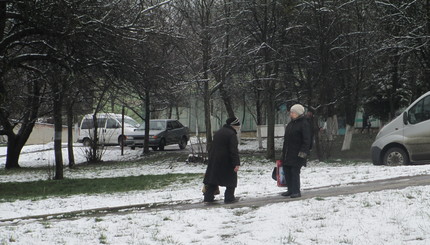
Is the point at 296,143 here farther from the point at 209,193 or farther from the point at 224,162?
the point at 209,193

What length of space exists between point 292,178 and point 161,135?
23997 millimetres

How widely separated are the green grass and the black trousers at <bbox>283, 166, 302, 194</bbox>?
569 centimetres

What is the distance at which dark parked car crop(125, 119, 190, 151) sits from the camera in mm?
34750

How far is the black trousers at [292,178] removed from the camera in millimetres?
11232

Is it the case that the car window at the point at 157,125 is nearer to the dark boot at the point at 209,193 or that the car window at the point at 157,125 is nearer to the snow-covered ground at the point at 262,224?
the snow-covered ground at the point at 262,224

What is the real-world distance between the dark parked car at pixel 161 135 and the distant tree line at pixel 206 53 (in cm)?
371

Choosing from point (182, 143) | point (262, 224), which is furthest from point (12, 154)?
point (262, 224)

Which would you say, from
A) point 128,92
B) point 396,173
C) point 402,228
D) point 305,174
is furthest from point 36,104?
point 402,228

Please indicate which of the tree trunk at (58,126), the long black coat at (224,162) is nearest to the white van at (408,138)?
the long black coat at (224,162)

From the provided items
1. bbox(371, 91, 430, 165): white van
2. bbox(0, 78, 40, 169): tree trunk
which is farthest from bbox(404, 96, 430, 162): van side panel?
bbox(0, 78, 40, 169): tree trunk

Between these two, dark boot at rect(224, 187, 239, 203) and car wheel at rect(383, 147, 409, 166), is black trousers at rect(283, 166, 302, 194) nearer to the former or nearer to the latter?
dark boot at rect(224, 187, 239, 203)

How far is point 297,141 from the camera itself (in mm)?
11062

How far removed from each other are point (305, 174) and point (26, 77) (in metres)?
10.6

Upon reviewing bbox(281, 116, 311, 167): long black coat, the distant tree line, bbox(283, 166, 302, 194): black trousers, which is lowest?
bbox(283, 166, 302, 194): black trousers
